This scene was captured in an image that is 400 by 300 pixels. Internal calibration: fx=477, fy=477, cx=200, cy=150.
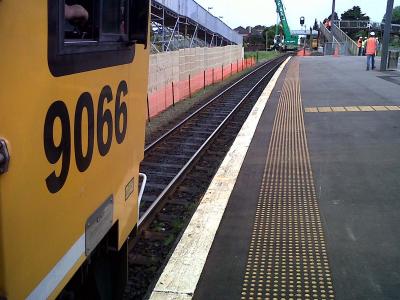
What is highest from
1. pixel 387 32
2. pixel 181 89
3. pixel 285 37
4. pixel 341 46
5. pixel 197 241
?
pixel 285 37

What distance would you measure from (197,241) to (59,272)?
276 centimetres

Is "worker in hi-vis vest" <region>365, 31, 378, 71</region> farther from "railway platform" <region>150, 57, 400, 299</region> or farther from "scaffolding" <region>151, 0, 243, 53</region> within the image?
"railway platform" <region>150, 57, 400, 299</region>

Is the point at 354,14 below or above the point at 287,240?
above

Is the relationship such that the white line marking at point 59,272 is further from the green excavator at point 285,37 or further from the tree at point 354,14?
the tree at point 354,14

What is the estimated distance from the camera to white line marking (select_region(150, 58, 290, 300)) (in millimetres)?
3688

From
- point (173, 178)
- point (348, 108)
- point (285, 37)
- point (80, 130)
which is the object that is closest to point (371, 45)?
point (348, 108)

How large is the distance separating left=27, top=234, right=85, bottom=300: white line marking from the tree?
135m

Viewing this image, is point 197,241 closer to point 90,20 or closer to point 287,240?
point 287,240

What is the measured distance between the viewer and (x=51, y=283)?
1.79m

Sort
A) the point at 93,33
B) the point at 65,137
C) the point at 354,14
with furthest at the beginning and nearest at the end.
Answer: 1. the point at 354,14
2. the point at 93,33
3. the point at 65,137

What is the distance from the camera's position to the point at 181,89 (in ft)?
53.3

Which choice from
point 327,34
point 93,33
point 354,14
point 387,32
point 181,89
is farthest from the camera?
point 354,14

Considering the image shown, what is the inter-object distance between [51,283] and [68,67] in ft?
2.66

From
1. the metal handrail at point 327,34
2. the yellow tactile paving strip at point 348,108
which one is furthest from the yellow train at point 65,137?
the metal handrail at point 327,34
